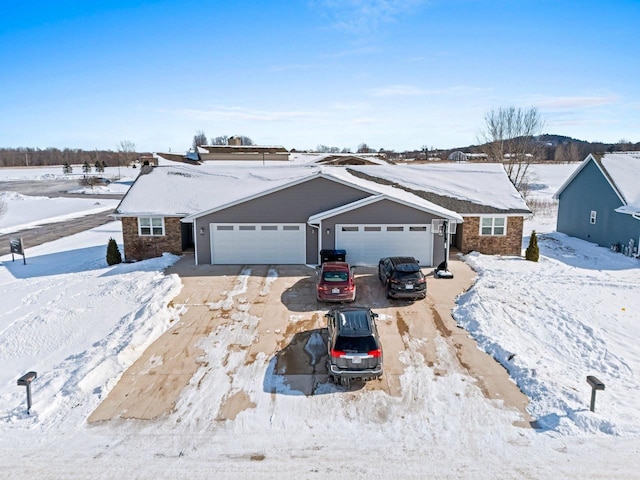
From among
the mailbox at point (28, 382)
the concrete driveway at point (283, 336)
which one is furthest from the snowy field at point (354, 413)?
the concrete driveway at point (283, 336)

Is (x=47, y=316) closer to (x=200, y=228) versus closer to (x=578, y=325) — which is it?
(x=200, y=228)

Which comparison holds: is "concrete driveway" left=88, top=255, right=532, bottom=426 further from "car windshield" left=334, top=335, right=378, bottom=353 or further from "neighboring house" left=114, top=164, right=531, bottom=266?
"neighboring house" left=114, top=164, right=531, bottom=266

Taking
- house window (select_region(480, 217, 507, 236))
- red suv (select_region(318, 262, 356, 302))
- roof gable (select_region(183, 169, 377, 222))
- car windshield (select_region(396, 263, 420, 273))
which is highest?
roof gable (select_region(183, 169, 377, 222))

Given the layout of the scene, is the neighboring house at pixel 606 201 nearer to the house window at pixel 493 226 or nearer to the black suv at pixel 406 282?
the house window at pixel 493 226

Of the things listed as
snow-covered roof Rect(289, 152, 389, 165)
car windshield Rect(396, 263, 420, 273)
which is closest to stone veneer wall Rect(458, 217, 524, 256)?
car windshield Rect(396, 263, 420, 273)

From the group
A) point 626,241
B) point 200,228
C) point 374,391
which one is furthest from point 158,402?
point 626,241

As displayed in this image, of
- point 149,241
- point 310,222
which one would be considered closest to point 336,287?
point 310,222
